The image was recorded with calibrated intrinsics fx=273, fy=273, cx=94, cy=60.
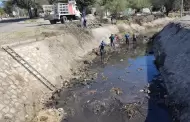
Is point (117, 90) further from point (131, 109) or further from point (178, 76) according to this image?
point (178, 76)

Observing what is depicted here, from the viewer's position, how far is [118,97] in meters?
20.8

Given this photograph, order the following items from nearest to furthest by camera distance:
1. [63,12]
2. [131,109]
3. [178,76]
Answer: [131,109]
[178,76]
[63,12]

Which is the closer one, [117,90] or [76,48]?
[117,90]

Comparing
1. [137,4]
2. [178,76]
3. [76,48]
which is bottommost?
[178,76]

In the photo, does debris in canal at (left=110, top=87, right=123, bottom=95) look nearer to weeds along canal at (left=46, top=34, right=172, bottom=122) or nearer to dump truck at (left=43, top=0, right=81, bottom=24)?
weeds along canal at (left=46, top=34, right=172, bottom=122)

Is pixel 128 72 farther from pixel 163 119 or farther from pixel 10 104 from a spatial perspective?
pixel 10 104

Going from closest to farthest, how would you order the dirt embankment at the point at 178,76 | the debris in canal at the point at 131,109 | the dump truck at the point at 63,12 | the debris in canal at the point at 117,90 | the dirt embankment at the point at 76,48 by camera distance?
the dirt embankment at the point at 178,76, the debris in canal at the point at 131,109, the debris in canal at the point at 117,90, the dirt embankment at the point at 76,48, the dump truck at the point at 63,12

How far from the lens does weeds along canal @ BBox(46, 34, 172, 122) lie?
58.0ft

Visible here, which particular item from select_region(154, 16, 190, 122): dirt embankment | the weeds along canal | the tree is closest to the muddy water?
the weeds along canal

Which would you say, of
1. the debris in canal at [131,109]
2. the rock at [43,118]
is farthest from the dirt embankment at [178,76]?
the rock at [43,118]

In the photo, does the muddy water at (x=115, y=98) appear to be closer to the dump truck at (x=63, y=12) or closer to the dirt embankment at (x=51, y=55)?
the dirt embankment at (x=51, y=55)

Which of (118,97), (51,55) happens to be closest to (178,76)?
(118,97)

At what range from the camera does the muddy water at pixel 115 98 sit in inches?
695

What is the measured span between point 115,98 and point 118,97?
0.32 metres
